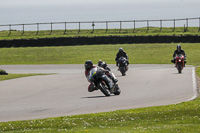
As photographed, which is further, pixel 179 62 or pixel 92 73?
pixel 179 62

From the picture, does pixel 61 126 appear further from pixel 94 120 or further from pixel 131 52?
pixel 131 52

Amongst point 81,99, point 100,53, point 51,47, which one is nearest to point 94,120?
point 81,99

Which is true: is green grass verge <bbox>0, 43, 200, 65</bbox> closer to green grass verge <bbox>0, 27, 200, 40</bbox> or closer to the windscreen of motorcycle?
green grass verge <bbox>0, 27, 200, 40</bbox>

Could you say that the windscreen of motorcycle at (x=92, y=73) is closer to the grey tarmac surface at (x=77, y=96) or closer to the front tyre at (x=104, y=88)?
the front tyre at (x=104, y=88)

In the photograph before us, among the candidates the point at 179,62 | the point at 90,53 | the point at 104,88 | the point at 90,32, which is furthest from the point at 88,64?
the point at 90,32

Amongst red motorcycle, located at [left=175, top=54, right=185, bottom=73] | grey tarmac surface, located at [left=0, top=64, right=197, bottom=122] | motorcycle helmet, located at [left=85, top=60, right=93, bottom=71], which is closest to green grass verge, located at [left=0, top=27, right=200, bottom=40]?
red motorcycle, located at [left=175, top=54, right=185, bottom=73]

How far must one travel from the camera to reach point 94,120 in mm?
13406

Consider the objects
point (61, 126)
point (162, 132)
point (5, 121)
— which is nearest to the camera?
point (162, 132)

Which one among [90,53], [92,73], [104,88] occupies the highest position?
[92,73]

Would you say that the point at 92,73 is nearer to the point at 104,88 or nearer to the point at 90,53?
the point at 104,88

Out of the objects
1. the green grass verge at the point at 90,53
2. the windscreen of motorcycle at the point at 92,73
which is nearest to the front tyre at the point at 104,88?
the windscreen of motorcycle at the point at 92,73

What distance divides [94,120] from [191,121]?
7.68 ft

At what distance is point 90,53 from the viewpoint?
5491 centimetres

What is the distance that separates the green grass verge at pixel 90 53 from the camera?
5097 cm
